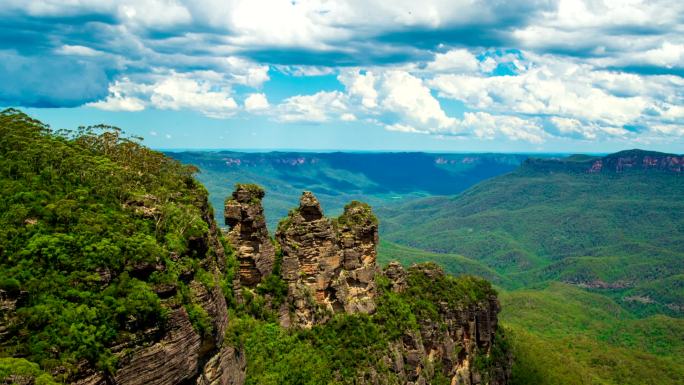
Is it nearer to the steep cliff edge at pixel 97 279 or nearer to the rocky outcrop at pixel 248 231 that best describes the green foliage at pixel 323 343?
the rocky outcrop at pixel 248 231

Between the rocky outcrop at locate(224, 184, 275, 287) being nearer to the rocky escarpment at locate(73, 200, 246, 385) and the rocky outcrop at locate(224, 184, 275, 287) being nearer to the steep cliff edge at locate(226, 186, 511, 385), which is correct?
the steep cliff edge at locate(226, 186, 511, 385)

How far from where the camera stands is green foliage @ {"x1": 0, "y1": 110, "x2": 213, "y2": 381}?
24.7 meters

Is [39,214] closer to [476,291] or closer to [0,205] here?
[0,205]

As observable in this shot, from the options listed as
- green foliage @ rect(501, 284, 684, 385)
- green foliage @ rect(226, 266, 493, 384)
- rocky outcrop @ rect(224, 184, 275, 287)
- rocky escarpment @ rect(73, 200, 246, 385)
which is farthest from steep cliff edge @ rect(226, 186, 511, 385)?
green foliage @ rect(501, 284, 684, 385)

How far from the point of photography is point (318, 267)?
5834 centimetres

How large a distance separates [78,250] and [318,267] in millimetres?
32892

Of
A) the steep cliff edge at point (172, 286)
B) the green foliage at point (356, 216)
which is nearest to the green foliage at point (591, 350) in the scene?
the steep cliff edge at point (172, 286)

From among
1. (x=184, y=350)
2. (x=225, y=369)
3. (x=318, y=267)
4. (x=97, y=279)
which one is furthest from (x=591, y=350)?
(x=97, y=279)

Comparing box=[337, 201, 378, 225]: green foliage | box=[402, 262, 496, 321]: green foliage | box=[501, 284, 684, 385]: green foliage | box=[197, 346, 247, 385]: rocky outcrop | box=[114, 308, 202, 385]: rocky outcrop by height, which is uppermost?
box=[337, 201, 378, 225]: green foliage

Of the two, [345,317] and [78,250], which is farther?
[345,317]

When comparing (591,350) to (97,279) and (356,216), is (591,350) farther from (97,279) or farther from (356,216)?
(97,279)

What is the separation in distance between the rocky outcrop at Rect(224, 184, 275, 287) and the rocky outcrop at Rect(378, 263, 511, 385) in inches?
733

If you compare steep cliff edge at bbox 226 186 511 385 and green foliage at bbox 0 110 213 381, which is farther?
steep cliff edge at bbox 226 186 511 385

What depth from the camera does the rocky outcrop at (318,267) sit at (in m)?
56.6
